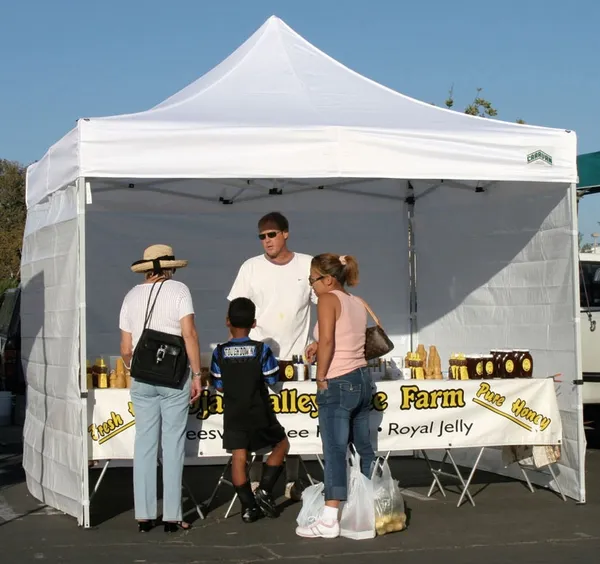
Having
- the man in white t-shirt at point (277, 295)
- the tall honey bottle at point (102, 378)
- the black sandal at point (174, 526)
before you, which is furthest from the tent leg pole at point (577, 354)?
the tall honey bottle at point (102, 378)

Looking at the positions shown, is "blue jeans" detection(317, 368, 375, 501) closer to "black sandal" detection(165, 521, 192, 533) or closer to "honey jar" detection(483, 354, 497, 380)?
"black sandal" detection(165, 521, 192, 533)

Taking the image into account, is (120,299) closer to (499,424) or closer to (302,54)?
(302,54)

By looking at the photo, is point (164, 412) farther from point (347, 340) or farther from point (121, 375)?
point (347, 340)

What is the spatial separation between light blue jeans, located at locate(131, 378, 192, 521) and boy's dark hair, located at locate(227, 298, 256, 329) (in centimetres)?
49

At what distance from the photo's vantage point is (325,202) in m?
9.74

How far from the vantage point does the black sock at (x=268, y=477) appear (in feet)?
22.4

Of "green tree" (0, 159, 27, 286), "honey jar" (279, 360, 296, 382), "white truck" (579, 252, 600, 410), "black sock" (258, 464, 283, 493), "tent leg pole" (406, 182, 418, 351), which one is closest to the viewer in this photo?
"black sock" (258, 464, 283, 493)

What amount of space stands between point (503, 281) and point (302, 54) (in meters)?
2.52

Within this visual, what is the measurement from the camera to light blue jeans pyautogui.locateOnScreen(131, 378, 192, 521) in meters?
6.45

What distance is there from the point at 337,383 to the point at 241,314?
2.61 feet

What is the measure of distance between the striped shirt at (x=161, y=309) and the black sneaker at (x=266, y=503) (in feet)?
4.16

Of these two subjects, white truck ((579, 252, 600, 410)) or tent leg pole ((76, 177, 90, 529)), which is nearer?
tent leg pole ((76, 177, 90, 529))

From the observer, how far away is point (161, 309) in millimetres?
6465

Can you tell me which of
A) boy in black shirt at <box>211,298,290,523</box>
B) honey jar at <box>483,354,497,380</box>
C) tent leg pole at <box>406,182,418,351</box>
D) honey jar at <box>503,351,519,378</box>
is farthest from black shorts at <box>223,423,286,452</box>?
tent leg pole at <box>406,182,418,351</box>
